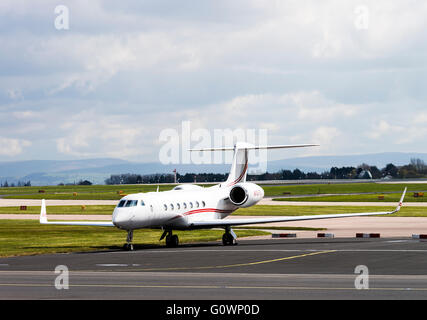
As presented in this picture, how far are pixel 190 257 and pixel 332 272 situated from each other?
10038 millimetres

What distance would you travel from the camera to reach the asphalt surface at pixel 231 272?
23.7 meters

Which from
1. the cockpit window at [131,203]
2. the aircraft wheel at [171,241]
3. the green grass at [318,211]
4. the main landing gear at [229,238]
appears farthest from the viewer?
the green grass at [318,211]

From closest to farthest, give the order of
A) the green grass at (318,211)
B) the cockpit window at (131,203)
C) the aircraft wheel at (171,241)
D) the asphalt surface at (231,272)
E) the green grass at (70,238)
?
the asphalt surface at (231,272)
the cockpit window at (131,203)
the green grass at (70,238)
the aircraft wheel at (171,241)
the green grass at (318,211)

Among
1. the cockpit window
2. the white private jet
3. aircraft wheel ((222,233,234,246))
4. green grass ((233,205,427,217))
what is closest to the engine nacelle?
the white private jet

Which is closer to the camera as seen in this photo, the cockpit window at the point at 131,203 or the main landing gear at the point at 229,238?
the cockpit window at the point at 131,203

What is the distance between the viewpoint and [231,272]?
101 ft

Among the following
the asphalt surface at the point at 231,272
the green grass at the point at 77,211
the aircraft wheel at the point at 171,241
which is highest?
the green grass at the point at 77,211

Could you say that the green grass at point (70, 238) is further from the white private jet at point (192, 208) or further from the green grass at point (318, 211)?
the green grass at point (318, 211)

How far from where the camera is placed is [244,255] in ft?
129

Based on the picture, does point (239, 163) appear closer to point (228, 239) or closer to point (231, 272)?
point (228, 239)

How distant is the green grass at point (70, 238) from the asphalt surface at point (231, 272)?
3.10 meters

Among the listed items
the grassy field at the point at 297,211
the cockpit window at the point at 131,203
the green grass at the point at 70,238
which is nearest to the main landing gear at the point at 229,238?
the green grass at the point at 70,238

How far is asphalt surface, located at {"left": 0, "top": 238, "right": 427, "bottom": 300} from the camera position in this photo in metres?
Result: 23.7
